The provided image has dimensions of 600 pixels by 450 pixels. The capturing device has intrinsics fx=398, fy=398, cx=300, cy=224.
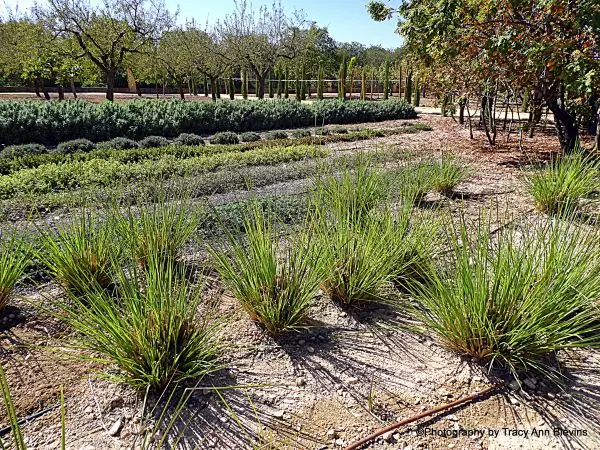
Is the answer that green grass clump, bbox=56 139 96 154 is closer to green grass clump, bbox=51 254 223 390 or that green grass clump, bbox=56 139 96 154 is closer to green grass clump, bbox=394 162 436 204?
green grass clump, bbox=394 162 436 204

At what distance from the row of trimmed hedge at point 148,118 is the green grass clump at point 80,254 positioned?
606cm

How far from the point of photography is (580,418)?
1.54m

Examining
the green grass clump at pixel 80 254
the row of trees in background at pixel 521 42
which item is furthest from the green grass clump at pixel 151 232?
the row of trees in background at pixel 521 42

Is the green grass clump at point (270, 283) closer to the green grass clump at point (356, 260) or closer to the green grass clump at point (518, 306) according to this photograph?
the green grass clump at point (356, 260)

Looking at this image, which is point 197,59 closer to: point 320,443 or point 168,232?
point 168,232

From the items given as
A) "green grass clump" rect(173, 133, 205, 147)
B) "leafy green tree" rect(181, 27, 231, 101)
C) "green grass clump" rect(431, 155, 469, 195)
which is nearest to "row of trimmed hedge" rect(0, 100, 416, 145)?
"green grass clump" rect(173, 133, 205, 147)

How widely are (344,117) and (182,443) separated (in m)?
13.8

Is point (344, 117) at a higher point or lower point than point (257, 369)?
higher

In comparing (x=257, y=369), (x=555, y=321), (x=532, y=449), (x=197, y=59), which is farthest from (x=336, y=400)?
(x=197, y=59)

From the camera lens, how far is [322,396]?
1.69m

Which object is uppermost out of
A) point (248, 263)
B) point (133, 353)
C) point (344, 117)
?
point (344, 117)

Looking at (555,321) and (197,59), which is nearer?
(555,321)

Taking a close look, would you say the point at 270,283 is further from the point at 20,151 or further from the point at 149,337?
the point at 20,151

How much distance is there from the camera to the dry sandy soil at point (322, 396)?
147cm
